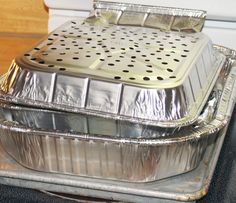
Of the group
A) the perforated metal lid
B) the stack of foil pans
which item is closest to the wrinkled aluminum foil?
the perforated metal lid

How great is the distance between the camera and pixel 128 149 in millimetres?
582

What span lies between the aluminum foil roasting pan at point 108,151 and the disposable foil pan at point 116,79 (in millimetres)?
28

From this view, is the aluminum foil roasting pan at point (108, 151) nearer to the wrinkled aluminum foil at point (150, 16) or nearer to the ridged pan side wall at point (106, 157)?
the ridged pan side wall at point (106, 157)

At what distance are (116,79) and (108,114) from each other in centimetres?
5

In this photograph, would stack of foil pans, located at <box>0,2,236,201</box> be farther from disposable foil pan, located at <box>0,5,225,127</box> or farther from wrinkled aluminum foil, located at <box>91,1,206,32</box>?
wrinkled aluminum foil, located at <box>91,1,206,32</box>

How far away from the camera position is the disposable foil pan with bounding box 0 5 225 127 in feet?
1.97

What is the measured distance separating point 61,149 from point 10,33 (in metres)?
0.97

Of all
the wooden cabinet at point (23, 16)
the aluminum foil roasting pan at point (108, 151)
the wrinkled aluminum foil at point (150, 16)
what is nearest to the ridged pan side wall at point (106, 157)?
the aluminum foil roasting pan at point (108, 151)

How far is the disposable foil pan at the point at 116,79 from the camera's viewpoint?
0.60 meters

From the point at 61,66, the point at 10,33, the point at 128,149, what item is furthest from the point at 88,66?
the point at 10,33

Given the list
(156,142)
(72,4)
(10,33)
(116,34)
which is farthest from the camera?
(10,33)

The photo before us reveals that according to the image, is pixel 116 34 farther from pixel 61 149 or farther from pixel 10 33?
pixel 10 33

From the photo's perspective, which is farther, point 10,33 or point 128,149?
point 10,33

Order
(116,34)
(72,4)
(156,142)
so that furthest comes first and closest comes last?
(72,4) < (116,34) < (156,142)
